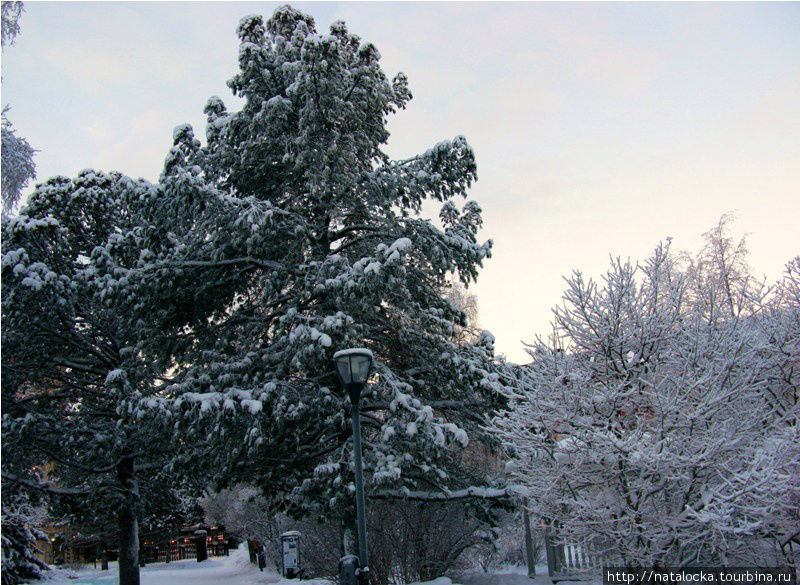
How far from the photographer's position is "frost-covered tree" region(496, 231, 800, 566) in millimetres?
6793

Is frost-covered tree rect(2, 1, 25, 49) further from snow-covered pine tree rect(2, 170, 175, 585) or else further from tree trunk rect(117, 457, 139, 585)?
tree trunk rect(117, 457, 139, 585)

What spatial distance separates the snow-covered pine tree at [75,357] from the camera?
1316 cm

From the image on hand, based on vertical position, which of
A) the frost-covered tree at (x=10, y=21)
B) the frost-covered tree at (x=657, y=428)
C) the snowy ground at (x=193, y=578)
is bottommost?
the snowy ground at (x=193, y=578)

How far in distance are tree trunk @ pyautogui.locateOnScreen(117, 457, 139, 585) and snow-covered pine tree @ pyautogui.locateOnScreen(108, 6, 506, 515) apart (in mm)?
3741

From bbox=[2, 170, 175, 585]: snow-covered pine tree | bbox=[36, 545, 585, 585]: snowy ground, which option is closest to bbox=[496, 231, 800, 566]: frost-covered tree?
bbox=[36, 545, 585, 585]: snowy ground

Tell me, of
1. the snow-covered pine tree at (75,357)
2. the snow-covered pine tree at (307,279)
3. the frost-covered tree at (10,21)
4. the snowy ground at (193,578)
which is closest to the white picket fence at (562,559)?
the snow-covered pine tree at (307,279)

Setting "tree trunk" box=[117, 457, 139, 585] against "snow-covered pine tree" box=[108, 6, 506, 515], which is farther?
"tree trunk" box=[117, 457, 139, 585]

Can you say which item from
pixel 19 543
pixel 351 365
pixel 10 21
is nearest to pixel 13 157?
pixel 10 21

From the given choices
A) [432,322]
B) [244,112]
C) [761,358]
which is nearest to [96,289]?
[244,112]

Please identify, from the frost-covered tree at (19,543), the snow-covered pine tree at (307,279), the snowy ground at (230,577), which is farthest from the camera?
the frost-covered tree at (19,543)

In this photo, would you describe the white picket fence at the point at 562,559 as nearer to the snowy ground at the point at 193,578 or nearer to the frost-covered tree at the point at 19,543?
the snowy ground at the point at 193,578

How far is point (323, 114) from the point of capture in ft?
41.5

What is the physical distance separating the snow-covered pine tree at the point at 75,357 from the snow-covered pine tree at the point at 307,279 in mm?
1234

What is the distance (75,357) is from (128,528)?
15.3ft
